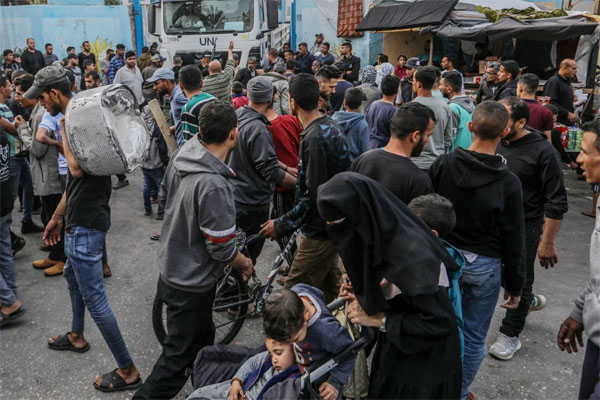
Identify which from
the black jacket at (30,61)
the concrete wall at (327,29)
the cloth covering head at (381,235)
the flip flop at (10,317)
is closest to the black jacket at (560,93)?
the cloth covering head at (381,235)

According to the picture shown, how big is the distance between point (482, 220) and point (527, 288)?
1.27 meters

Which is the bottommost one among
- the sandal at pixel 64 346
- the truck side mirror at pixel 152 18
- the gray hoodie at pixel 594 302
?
the sandal at pixel 64 346

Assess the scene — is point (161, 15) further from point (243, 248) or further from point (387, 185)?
point (387, 185)

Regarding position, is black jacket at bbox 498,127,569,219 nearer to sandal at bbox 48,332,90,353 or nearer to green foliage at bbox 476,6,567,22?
sandal at bbox 48,332,90,353

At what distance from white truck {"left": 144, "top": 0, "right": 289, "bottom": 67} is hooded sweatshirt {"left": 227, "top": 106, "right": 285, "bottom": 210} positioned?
9.55 meters

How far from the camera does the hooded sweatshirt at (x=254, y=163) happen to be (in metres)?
4.17

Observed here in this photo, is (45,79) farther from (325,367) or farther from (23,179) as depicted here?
(23,179)

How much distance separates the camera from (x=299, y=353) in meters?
2.70

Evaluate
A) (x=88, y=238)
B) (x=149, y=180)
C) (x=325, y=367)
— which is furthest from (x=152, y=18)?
(x=325, y=367)

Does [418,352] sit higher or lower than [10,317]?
higher

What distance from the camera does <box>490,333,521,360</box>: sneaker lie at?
13.3ft

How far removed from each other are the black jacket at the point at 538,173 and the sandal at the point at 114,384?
3012 mm

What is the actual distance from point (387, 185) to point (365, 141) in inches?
76.5

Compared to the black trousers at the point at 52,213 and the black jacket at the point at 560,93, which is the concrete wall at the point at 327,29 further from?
the black trousers at the point at 52,213
